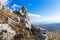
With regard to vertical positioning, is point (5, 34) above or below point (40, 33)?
above

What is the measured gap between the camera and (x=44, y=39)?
2250 inches

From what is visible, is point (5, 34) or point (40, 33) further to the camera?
point (40, 33)

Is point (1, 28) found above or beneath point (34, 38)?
above

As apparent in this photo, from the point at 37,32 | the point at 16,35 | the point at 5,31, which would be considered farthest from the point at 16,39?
the point at 37,32

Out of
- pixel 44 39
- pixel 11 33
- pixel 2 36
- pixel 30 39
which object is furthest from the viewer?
pixel 44 39

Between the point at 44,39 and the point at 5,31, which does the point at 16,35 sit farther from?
the point at 44,39

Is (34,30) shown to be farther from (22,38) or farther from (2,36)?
(2,36)

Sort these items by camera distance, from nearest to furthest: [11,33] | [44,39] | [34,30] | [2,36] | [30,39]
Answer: [2,36] → [11,33] → [30,39] → [44,39] → [34,30]

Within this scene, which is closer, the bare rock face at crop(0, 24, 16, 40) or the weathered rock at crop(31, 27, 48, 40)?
the bare rock face at crop(0, 24, 16, 40)

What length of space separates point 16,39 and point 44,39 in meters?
14.6

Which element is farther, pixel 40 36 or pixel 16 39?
pixel 40 36

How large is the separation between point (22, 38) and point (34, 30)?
1419cm

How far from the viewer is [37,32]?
Answer: 2356 inches

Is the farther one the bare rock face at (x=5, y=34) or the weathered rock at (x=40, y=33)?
the weathered rock at (x=40, y=33)
